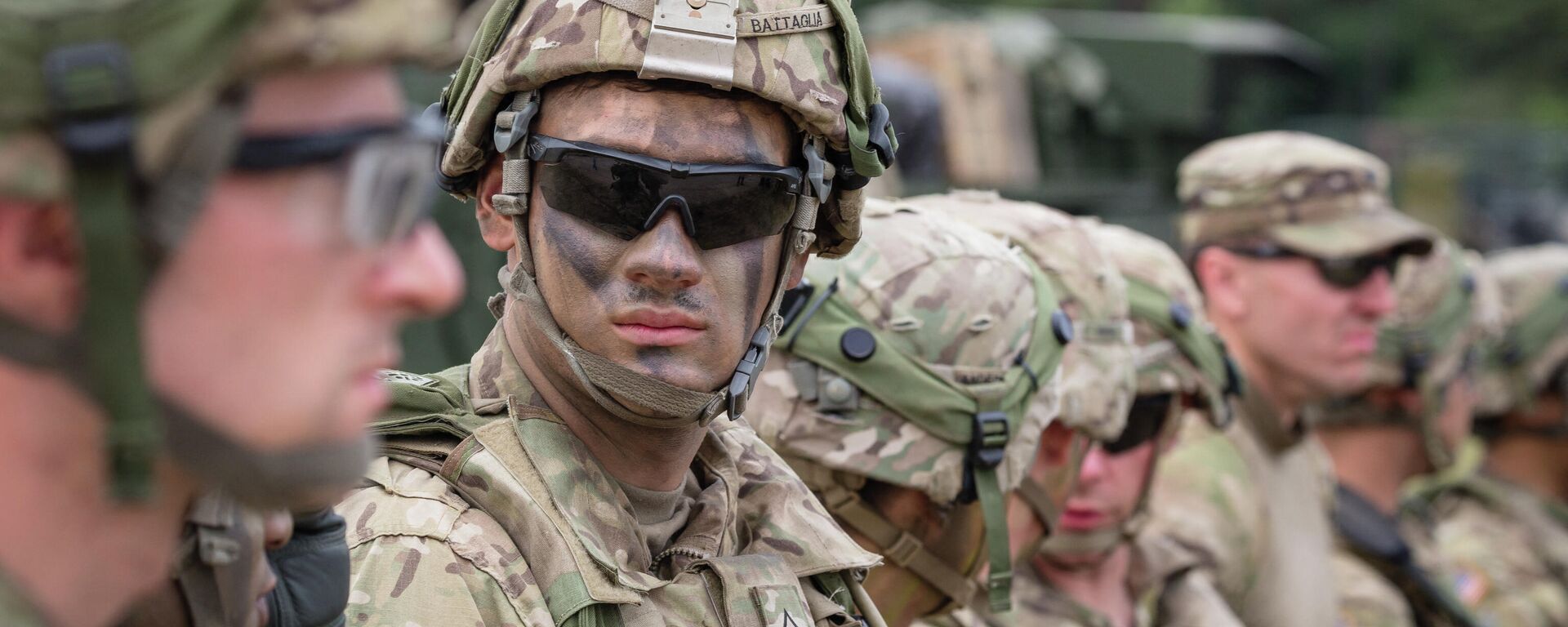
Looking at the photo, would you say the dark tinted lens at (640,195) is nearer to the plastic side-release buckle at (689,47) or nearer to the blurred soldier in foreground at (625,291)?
the blurred soldier in foreground at (625,291)

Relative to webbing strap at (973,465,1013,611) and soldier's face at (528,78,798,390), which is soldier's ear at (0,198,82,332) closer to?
soldier's face at (528,78,798,390)

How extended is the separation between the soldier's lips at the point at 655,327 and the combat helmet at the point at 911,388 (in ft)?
3.14

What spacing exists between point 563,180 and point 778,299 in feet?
1.73

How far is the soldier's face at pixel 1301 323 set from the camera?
6832 mm

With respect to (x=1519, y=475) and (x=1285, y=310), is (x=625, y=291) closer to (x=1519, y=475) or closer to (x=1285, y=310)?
(x=1285, y=310)

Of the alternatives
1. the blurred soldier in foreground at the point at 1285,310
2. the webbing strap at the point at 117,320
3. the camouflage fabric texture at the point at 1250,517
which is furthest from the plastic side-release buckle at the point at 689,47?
the blurred soldier in foreground at the point at 1285,310

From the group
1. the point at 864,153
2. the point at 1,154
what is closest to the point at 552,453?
the point at 864,153

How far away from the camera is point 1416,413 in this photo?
7.62m

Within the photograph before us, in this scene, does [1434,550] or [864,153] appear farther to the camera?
[1434,550]

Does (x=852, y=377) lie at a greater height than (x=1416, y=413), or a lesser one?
greater

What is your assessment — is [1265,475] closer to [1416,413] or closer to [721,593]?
[1416,413]

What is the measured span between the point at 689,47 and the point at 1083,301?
2118mm

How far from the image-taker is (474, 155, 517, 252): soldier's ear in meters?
3.33

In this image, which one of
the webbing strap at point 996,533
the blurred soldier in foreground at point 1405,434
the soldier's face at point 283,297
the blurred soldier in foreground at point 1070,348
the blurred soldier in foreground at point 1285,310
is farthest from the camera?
the blurred soldier in foreground at point 1405,434
